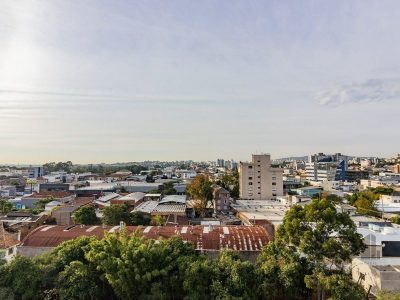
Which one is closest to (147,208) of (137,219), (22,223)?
(137,219)

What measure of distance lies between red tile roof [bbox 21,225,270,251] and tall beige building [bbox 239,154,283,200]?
37.0 m

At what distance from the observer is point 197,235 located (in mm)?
21297

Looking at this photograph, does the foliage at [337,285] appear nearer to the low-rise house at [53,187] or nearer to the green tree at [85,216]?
the green tree at [85,216]

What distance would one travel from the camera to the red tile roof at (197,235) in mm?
20047

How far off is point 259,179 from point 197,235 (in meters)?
40.3

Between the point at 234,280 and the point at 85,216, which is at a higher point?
the point at 234,280

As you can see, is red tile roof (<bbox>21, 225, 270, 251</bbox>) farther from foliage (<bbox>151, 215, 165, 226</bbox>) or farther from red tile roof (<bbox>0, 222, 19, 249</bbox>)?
foliage (<bbox>151, 215, 165, 226</bbox>)

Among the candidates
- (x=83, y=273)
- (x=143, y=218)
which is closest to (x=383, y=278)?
(x=83, y=273)

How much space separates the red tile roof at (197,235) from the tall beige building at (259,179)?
1456 inches

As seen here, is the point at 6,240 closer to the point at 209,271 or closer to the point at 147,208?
the point at 209,271

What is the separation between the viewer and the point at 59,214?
35.3 m

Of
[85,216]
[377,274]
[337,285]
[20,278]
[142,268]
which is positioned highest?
[142,268]

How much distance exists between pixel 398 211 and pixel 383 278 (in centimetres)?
2975

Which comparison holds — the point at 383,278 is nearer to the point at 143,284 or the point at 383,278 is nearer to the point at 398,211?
the point at 143,284
